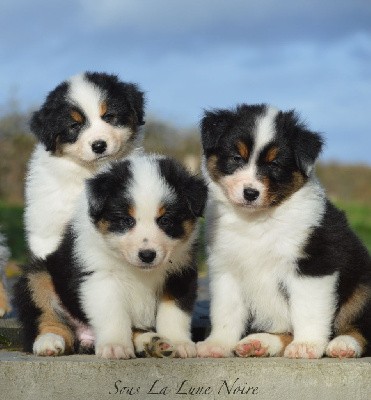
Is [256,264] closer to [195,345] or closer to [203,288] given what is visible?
[195,345]

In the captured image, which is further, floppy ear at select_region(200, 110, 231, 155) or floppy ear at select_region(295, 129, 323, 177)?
floppy ear at select_region(200, 110, 231, 155)

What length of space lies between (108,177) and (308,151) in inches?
52.7

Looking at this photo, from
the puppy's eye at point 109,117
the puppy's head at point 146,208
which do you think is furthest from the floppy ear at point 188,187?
the puppy's eye at point 109,117

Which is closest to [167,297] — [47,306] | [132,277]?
[132,277]

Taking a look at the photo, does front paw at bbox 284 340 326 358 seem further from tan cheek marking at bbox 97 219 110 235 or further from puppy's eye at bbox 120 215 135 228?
tan cheek marking at bbox 97 219 110 235

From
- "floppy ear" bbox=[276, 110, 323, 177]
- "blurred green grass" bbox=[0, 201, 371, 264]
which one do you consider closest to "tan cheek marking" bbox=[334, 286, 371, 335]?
"floppy ear" bbox=[276, 110, 323, 177]

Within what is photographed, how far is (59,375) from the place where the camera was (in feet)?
17.2

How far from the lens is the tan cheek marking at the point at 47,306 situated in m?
5.76

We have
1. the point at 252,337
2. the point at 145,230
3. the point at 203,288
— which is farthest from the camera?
the point at 203,288

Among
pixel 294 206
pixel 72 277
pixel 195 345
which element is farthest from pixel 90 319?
pixel 294 206

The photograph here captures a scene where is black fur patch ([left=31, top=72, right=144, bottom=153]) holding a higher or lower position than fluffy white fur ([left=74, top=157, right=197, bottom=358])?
higher

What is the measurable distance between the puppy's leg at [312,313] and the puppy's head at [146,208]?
83 centimetres

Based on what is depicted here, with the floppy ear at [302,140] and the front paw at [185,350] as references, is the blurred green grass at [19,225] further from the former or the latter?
the front paw at [185,350]

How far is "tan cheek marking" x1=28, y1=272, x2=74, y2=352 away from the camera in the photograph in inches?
227
